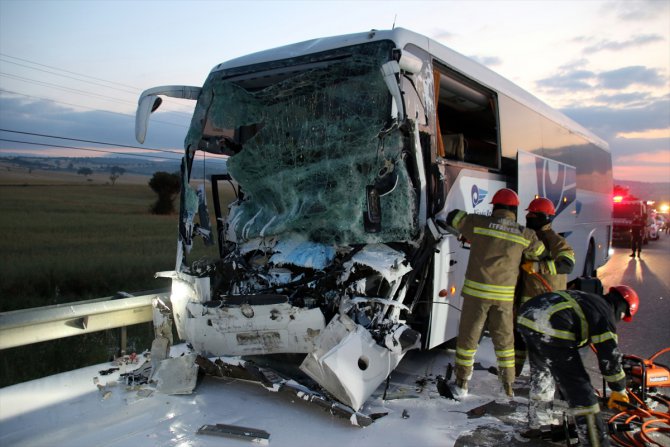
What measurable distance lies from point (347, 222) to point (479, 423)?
196cm

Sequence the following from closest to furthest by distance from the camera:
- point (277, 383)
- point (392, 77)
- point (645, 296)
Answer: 1. point (392, 77)
2. point (277, 383)
3. point (645, 296)

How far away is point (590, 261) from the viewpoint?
388 inches

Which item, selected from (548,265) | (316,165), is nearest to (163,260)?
(316,165)

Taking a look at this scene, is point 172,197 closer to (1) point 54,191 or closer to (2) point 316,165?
(1) point 54,191

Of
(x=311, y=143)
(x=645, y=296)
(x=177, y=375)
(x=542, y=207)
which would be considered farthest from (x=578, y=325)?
(x=645, y=296)

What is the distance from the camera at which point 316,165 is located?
4.75 m

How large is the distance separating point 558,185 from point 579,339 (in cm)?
439

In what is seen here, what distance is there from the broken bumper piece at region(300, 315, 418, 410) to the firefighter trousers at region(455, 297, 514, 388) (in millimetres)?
820

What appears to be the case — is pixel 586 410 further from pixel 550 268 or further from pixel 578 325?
pixel 550 268

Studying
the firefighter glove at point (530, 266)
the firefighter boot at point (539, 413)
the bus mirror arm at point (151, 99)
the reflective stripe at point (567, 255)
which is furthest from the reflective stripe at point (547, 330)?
the bus mirror arm at point (151, 99)

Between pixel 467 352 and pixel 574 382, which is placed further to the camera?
pixel 467 352

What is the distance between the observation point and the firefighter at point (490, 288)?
4.41 metres

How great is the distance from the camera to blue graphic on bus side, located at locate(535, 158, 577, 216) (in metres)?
6.52

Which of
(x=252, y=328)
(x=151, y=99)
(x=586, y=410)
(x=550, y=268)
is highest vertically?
(x=151, y=99)
